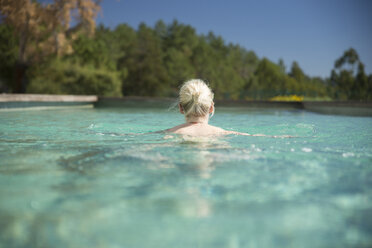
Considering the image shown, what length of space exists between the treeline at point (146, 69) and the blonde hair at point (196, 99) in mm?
18948

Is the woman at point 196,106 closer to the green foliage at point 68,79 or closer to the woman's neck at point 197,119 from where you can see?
the woman's neck at point 197,119

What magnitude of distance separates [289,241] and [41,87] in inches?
1204

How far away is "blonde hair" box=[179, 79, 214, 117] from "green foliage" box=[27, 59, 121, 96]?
90.0ft

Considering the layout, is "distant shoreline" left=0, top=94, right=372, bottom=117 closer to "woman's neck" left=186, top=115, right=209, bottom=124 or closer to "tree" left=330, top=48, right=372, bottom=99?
"woman's neck" left=186, top=115, right=209, bottom=124

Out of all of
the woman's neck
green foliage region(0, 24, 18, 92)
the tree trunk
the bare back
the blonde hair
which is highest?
green foliage region(0, 24, 18, 92)

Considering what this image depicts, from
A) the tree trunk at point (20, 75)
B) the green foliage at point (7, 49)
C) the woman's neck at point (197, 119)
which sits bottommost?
the woman's neck at point (197, 119)

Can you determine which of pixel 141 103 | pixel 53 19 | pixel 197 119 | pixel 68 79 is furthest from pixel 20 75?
pixel 197 119

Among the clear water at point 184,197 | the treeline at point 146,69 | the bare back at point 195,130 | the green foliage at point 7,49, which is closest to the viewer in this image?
the clear water at point 184,197

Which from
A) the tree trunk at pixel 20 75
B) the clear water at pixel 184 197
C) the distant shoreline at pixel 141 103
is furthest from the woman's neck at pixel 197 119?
the tree trunk at pixel 20 75

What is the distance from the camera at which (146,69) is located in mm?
58375

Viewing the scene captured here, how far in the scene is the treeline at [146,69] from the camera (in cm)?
2992

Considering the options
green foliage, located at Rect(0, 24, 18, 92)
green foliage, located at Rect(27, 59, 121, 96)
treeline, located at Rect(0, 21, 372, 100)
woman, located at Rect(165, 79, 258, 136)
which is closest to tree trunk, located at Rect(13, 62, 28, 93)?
treeline, located at Rect(0, 21, 372, 100)

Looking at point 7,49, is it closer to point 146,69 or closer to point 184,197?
point 146,69

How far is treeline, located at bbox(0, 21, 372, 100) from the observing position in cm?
2992
